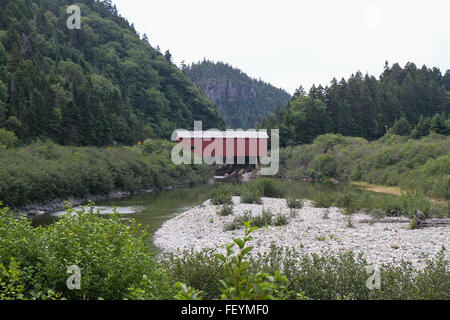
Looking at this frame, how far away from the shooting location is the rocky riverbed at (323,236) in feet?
33.3

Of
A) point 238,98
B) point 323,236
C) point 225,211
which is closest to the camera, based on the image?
point 323,236

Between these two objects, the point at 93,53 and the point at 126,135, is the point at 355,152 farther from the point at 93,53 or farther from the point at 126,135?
the point at 93,53

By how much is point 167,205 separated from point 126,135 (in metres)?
32.0

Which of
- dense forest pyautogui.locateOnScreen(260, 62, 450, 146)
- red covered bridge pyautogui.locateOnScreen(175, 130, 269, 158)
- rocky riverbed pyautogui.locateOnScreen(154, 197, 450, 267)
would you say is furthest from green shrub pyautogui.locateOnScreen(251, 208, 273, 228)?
dense forest pyautogui.locateOnScreen(260, 62, 450, 146)

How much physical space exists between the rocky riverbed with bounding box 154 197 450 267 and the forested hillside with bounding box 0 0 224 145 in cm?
2796

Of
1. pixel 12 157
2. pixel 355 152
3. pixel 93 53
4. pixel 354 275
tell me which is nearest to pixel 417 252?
pixel 354 275

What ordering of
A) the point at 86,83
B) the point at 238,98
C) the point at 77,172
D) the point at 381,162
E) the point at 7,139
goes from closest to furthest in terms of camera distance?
the point at 77,172, the point at 7,139, the point at 381,162, the point at 86,83, the point at 238,98

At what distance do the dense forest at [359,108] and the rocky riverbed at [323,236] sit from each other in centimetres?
5176

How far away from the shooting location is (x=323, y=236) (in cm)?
1209

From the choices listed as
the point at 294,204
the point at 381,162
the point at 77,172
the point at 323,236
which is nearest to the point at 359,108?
the point at 381,162

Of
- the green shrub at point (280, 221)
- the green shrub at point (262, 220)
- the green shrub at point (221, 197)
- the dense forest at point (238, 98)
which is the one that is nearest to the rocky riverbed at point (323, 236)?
the green shrub at point (280, 221)

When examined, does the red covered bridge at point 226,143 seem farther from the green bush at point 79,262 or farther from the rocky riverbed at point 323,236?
the green bush at point 79,262

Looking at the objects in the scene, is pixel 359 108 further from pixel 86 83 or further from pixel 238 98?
Answer: pixel 238 98

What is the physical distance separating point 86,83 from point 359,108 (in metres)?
49.7
